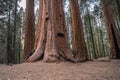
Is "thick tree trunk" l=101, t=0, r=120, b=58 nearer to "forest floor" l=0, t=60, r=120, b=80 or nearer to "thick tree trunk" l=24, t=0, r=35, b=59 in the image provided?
"thick tree trunk" l=24, t=0, r=35, b=59

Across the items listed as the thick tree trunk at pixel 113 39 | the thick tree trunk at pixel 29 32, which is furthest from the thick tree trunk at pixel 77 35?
the thick tree trunk at pixel 113 39

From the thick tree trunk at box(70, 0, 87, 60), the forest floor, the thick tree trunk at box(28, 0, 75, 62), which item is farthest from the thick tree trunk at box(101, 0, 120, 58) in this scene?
the forest floor

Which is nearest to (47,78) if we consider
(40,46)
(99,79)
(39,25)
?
(99,79)

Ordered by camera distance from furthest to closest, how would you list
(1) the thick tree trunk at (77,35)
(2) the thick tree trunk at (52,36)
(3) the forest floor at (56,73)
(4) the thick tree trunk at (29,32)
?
(1) the thick tree trunk at (77,35) → (4) the thick tree trunk at (29,32) → (2) the thick tree trunk at (52,36) → (3) the forest floor at (56,73)

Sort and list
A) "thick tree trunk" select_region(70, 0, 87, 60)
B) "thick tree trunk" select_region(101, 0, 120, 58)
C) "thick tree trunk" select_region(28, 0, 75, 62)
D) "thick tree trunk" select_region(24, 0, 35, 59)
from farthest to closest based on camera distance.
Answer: "thick tree trunk" select_region(101, 0, 120, 58) < "thick tree trunk" select_region(70, 0, 87, 60) < "thick tree trunk" select_region(24, 0, 35, 59) < "thick tree trunk" select_region(28, 0, 75, 62)

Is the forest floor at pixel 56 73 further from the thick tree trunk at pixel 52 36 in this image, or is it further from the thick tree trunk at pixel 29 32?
the thick tree trunk at pixel 29 32

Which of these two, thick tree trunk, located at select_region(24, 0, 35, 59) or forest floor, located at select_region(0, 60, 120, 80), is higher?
thick tree trunk, located at select_region(24, 0, 35, 59)

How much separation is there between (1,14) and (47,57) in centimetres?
1504

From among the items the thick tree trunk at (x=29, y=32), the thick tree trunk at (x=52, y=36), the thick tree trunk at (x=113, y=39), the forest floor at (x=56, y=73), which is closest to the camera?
the forest floor at (x=56, y=73)

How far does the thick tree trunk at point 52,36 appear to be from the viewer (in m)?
6.29

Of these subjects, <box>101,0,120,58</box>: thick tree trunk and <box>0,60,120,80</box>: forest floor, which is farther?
<box>101,0,120,58</box>: thick tree trunk

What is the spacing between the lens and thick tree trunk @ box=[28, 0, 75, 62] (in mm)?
6287

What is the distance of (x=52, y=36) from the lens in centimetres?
662

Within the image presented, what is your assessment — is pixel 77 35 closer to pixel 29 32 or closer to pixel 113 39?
pixel 29 32
